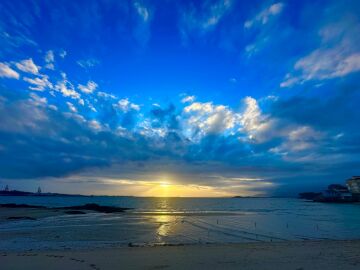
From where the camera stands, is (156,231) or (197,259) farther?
(156,231)

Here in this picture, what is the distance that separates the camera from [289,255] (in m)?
20.4

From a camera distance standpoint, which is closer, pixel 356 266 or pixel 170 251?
pixel 356 266

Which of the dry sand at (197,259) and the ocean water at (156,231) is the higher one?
the ocean water at (156,231)

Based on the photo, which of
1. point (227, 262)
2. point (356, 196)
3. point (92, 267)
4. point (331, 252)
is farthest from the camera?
point (356, 196)

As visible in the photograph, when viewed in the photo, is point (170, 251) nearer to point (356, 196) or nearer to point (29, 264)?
point (29, 264)

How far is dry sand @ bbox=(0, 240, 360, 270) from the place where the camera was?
54.9ft

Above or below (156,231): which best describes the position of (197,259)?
below

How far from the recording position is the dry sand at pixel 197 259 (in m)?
16.7

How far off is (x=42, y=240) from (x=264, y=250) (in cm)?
2021

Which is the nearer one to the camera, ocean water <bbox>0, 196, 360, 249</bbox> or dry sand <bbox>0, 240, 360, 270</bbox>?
dry sand <bbox>0, 240, 360, 270</bbox>

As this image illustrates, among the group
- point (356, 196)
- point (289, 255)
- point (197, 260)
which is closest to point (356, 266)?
point (289, 255)

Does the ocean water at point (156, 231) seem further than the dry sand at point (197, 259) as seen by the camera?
Yes

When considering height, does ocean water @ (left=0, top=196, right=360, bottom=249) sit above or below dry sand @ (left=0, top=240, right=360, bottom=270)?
above

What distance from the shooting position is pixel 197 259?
62.0 ft
